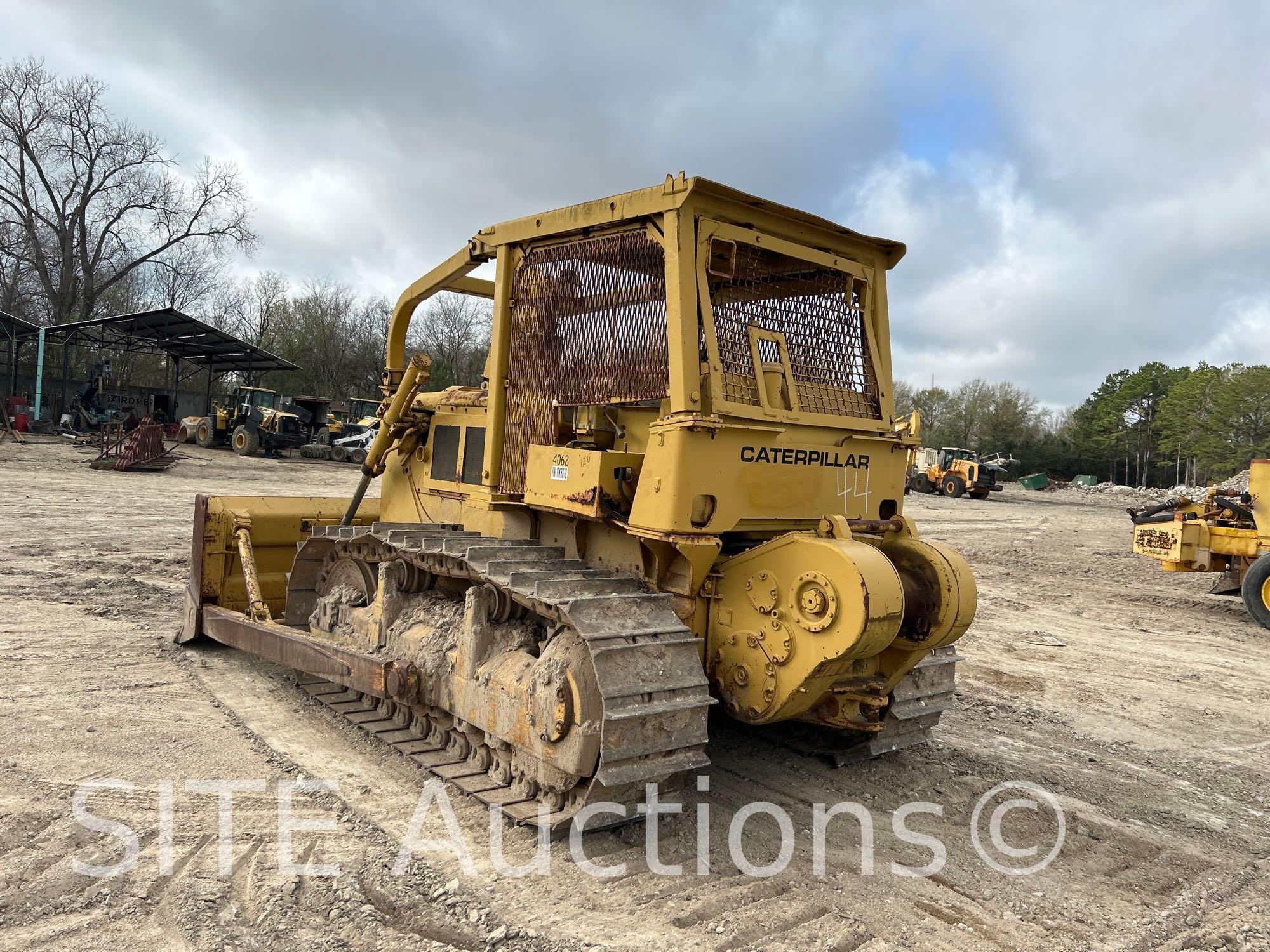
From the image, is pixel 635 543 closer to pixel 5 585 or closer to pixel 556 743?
pixel 556 743

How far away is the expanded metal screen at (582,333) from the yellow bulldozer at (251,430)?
26218 mm

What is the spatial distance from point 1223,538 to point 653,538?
11472mm

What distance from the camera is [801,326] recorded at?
4.57 metres

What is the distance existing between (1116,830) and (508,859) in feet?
9.93

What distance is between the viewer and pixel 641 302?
4.20 meters

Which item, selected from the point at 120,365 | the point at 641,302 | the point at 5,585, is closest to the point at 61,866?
the point at 641,302

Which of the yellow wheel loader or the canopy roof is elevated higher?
the canopy roof

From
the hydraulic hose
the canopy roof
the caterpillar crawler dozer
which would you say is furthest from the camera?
the canopy roof

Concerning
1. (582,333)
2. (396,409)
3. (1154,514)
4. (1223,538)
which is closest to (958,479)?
(1154,514)

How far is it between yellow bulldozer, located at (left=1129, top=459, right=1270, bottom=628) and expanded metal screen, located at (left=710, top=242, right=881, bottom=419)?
9248 millimetres

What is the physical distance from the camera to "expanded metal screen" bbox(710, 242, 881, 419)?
13.8ft

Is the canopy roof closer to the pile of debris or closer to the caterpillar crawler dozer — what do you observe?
the caterpillar crawler dozer

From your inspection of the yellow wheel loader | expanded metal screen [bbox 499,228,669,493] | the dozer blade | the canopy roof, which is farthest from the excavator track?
the yellow wheel loader

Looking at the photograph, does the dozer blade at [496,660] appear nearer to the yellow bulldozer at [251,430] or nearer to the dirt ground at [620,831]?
the dirt ground at [620,831]
